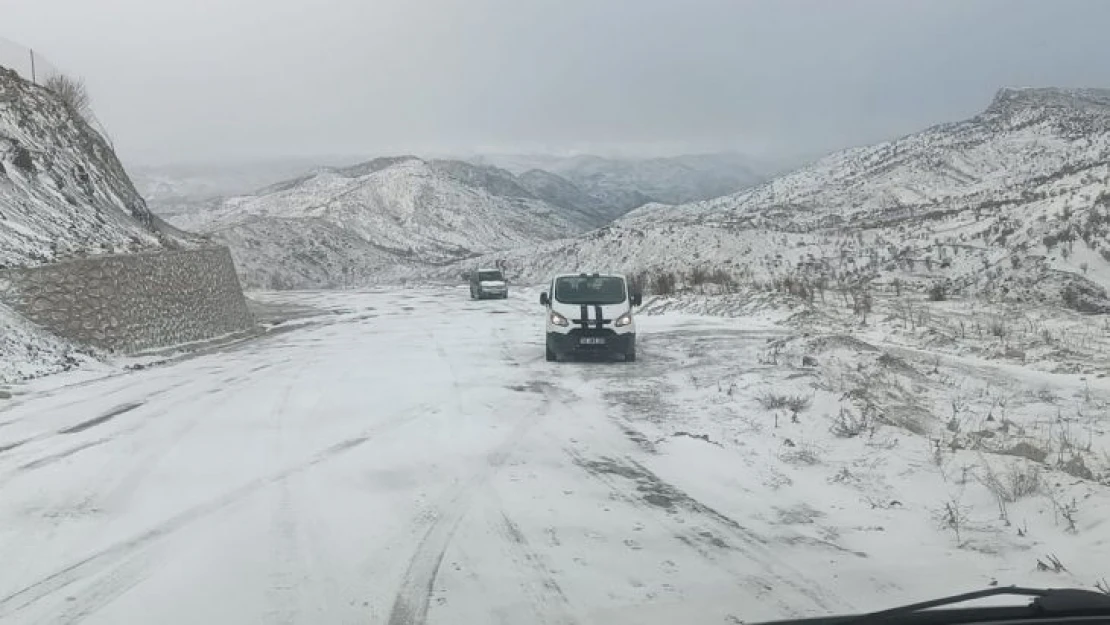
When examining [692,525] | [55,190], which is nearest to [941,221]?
[55,190]

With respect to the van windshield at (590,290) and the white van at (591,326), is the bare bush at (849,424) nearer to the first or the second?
the white van at (591,326)

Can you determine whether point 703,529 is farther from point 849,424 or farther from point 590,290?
point 590,290

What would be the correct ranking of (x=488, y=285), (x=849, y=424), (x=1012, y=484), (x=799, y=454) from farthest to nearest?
(x=488, y=285)
(x=849, y=424)
(x=799, y=454)
(x=1012, y=484)

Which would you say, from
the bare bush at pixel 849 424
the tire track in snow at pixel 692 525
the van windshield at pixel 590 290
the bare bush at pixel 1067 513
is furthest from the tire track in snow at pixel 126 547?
the van windshield at pixel 590 290

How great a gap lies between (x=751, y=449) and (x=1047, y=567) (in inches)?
151

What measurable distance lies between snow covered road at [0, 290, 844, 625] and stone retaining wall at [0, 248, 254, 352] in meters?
4.91

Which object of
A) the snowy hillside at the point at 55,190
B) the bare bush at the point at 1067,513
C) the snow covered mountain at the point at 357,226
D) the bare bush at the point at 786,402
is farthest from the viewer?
the snow covered mountain at the point at 357,226

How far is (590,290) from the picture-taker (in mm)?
17625

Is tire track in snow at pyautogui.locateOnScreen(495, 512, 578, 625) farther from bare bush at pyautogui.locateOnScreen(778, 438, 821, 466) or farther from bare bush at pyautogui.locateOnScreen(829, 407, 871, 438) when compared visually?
bare bush at pyautogui.locateOnScreen(829, 407, 871, 438)

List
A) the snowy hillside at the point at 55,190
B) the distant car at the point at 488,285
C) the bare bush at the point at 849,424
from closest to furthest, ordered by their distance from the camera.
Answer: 1. the bare bush at the point at 849,424
2. the snowy hillside at the point at 55,190
3. the distant car at the point at 488,285

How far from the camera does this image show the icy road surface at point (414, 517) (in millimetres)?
5012

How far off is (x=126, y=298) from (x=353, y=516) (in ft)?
51.1

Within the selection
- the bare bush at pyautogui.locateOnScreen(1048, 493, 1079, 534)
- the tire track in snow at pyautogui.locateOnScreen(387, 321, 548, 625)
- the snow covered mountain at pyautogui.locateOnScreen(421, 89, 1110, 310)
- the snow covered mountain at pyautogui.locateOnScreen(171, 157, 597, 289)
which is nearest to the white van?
the tire track in snow at pyautogui.locateOnScreen(387, 321, 548, 625)

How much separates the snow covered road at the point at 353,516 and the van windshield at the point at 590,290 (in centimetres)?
436
